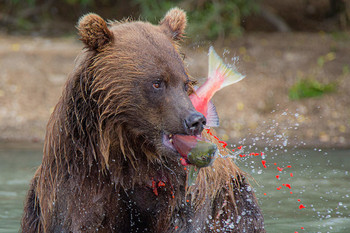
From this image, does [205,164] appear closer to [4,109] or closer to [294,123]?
[294,123]

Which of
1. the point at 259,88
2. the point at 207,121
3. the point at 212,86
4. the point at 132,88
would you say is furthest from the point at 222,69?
the point at 259,88

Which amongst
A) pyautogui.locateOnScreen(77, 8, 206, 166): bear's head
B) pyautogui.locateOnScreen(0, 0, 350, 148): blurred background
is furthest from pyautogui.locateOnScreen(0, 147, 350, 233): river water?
pyautogui.locateOnScreen(77, 8, 206, 166): bear's head

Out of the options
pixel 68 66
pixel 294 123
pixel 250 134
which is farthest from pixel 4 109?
pixel 294 123

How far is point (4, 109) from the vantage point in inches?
451

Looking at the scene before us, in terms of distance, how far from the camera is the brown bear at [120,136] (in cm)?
434

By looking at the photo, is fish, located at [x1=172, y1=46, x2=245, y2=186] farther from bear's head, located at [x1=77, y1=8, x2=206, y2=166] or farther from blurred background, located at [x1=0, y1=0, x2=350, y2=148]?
blurred background, located at [x1=0, y1=0, x2=350, y2=148]

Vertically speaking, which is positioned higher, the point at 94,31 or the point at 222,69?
the point at 94,31

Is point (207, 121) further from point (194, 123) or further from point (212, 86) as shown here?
point (194, 123)

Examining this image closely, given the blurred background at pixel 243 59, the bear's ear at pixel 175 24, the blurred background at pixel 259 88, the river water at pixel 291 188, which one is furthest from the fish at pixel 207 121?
the blurred background at pixel 243 59

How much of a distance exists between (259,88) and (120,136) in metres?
7.97

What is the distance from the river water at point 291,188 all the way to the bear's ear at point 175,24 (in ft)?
5.02

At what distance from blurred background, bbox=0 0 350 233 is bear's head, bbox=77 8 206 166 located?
8.21ft

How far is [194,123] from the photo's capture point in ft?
13.6

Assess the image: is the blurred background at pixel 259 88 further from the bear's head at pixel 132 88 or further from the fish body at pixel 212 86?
the bear's head at pixel 132 88
